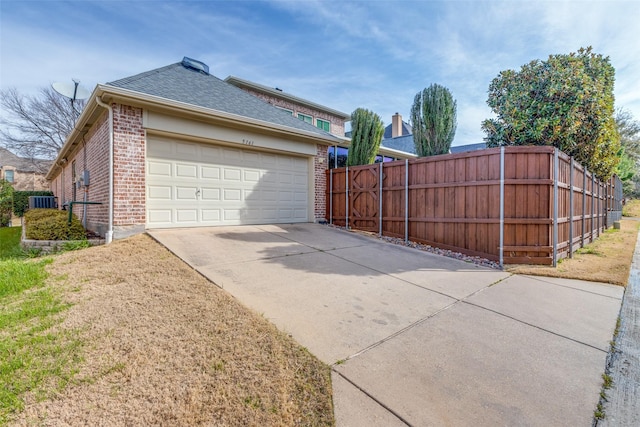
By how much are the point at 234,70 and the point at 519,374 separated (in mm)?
14255

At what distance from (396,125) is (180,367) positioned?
2561 cm

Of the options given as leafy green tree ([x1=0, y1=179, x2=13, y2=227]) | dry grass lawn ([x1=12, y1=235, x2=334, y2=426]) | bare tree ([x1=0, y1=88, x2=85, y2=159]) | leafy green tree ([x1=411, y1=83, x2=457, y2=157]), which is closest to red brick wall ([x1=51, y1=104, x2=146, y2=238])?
dry grass lawn ([x1=12, y1=235, x2=334, y2=426])

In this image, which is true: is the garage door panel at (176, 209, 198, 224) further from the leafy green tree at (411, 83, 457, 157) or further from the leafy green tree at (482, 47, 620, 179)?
the leafy green tree at (482, 47, 620, 179)

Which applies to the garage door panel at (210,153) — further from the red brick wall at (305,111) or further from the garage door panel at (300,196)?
the red brick wall at (305,111)

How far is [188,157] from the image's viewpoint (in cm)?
692

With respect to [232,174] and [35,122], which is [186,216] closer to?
[232,174]

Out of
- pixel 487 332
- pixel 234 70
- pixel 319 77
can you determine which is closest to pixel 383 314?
pixel 487 332

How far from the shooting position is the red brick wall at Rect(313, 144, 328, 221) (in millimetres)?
9219

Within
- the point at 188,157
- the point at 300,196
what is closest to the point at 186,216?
the point at 188,157

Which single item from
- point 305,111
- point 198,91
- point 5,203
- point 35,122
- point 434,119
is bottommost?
point 5,203

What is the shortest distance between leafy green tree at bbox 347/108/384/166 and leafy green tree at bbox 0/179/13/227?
891 inches

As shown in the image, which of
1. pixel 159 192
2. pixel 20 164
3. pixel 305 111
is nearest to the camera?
pixel 159 192

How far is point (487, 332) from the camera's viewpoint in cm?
283

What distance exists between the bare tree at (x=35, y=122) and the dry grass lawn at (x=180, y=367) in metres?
23.0
